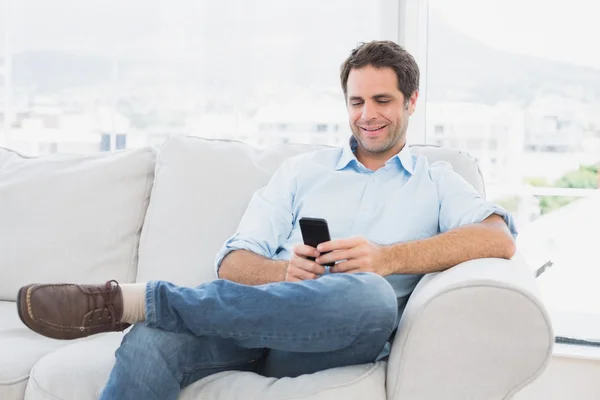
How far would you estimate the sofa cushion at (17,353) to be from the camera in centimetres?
183

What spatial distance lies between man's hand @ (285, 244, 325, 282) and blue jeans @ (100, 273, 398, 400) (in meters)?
0.19

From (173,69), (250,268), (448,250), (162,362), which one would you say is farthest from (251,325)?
(173,69)

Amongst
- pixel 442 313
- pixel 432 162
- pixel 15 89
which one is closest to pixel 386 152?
pixel 432 162

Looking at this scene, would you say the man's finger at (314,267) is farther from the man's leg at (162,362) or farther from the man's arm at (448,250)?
the man's leg at (162,362)

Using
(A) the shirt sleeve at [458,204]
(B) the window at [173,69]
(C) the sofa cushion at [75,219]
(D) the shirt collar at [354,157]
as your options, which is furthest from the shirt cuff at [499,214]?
(B) the window at [173,69]

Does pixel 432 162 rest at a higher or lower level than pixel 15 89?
lower

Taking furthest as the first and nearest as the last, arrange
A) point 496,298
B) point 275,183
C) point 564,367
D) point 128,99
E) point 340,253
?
point 128,99, point 564,367, point 275,183, point 340,253, point 496,298

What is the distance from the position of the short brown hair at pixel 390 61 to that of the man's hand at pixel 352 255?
583 millimetres

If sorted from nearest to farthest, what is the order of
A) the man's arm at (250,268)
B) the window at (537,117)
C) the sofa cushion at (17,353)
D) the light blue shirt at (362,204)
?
1. the sofa cushion at (17,353)
2. the man's arm at (250,268)
3. the light blue shirt at (362,204)
4. the window at (537,117)

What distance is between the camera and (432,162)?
235 centimetres

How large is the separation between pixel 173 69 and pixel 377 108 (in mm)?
1270

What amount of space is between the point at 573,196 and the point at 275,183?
3.70ft

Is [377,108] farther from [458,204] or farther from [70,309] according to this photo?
[70,309]

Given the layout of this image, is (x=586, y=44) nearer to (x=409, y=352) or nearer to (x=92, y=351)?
(x=409, y=352)
